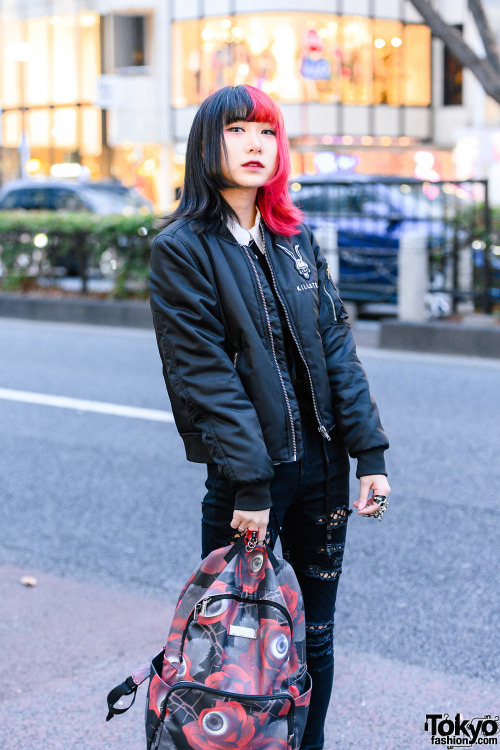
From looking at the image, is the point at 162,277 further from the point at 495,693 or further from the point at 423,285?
the point at 423,285

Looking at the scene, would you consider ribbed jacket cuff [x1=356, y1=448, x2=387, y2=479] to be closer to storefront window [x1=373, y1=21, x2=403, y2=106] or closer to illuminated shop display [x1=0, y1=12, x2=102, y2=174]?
storefront window [x1=373, y1=21, x2=403, y2=106]

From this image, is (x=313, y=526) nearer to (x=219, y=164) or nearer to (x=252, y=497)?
(x=252, y=497)

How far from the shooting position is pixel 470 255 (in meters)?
12.4

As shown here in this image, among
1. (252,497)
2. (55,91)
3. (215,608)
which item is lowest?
(215,608)

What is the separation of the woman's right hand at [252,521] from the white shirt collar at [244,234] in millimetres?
668

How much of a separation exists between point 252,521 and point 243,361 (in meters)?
0.38

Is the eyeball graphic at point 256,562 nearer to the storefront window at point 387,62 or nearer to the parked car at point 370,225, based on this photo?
the parked car at point 370,225

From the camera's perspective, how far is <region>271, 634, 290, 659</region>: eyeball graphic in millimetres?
2443

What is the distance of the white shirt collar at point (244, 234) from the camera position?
2.74m

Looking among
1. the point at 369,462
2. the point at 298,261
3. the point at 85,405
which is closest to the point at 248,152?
the point at 298,261

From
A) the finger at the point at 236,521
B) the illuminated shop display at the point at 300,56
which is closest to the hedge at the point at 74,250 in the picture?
the finger at the point at 236,521

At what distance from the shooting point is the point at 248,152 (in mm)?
2668

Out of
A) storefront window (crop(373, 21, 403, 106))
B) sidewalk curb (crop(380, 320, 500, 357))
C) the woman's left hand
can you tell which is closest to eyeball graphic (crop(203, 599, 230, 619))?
the woman's left hand

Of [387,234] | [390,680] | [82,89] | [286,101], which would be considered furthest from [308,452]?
[82,89]
